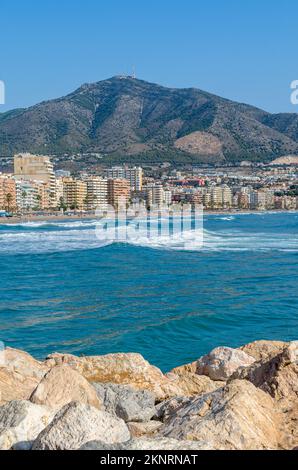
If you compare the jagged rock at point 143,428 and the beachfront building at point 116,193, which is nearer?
the jagged rock at point 143,428

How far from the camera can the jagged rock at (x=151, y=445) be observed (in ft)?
12.4

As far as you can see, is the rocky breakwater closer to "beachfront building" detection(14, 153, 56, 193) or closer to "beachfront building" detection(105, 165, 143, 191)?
"beachfront building" detection(14, 153, 56, 193)

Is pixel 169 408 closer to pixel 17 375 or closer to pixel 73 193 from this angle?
pixel 17 375

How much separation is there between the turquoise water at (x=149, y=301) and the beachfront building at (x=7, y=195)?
77294 mm

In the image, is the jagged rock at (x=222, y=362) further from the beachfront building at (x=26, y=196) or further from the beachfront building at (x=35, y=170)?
the beachfront building at (x=35, y=170)

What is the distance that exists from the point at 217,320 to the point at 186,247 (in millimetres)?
23140

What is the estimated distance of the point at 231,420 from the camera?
436 cm

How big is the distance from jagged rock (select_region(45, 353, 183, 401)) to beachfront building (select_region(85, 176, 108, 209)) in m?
123

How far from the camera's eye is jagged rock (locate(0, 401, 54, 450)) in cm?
427

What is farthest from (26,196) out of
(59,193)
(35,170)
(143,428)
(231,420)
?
(231,420)

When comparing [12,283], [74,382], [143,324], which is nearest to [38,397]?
[74,382]

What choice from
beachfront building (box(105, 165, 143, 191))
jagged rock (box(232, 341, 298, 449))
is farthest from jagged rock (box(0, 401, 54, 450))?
beachfront building (box(105, 165, 143, 191))

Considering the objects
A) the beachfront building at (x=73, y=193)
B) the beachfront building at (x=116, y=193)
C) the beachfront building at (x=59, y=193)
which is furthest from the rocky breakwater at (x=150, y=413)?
the beachfront building at (x=116, y=193)
